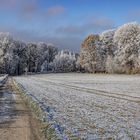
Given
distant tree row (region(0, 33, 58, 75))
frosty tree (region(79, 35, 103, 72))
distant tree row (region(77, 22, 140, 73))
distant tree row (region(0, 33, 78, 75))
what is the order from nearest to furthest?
distant tree row (region(77, 22, 140, 73)) → frosty tree (region(79, 35, 103, 72)) → distant tree row (region(0, 33, 58, 75)) → distant tree row (region(0, 33, 78, 75))

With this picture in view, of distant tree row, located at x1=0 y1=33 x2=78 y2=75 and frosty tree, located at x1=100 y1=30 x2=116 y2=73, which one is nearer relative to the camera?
frosty tree, located at x1=100 y1=30 x2=116 y2=73

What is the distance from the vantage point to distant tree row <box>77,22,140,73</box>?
111 meters

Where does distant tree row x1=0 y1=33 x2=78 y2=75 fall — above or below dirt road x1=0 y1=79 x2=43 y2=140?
above

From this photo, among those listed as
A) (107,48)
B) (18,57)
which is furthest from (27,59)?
(107,48)

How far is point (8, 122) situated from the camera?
18.5 meters

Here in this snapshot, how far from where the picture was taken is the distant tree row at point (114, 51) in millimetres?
111062

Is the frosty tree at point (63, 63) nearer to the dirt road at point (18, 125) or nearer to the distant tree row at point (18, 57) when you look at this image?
the distant tree row at point (18, 57)

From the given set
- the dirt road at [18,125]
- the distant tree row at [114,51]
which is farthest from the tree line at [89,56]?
the dirt road at [18,125]

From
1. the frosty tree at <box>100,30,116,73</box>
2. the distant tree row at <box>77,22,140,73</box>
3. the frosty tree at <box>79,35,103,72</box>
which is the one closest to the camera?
the distant tree row at <box>77,22,140,73</box>

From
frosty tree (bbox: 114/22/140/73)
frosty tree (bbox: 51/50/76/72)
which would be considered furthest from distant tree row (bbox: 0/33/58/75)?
frosty tree (bbox: 114/22/140/73)

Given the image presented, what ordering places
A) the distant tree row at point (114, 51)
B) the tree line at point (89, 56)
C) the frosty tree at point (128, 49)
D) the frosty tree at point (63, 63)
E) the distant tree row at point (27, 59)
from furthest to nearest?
1. the frosty tree at point (63, 63)
2. the distant tree row at point (27, 59)
3. the tree line at point (89, 56)
4. the distant tree row at point (114, 51)
5. the frosty tree at point (128, 49)

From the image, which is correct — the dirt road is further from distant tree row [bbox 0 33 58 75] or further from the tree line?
distant tree row [bbox 0 33 58 75]

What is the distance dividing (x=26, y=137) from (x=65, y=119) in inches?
175

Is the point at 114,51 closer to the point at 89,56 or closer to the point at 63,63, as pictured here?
the point at 89,56
